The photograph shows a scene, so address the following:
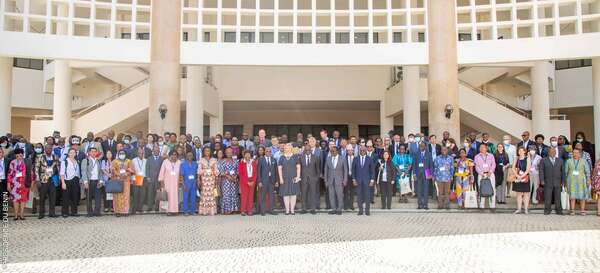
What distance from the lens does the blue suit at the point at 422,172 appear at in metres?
11.1

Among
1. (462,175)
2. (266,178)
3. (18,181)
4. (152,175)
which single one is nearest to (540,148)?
(462,175)

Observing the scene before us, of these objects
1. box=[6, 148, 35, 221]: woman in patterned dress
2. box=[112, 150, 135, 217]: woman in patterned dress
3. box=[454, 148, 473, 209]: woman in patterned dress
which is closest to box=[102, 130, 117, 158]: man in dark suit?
box=[112, 150, 135, 217]: woman in patterned dress

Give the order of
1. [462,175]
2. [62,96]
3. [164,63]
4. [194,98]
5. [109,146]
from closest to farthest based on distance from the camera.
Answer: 1. [462,175]
2. [109,146]
3. [164,63]
4. [62,96]
5. [194,98]

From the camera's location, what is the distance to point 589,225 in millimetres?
9062

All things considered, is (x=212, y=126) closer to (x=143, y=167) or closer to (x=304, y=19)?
(x=304, y=19)

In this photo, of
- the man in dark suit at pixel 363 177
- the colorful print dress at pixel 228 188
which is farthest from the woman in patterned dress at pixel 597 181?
the colorful print dress at pixel 228 188

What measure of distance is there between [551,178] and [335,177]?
14.5ft

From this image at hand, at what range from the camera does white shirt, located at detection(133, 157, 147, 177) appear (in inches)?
426

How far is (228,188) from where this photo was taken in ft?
35.4

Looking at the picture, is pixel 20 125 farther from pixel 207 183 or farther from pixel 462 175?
pixel 462 175

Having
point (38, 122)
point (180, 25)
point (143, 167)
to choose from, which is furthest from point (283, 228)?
point (38, 122)

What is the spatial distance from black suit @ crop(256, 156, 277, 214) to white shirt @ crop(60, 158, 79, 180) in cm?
365

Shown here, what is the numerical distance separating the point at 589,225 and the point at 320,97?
12495 millimetres

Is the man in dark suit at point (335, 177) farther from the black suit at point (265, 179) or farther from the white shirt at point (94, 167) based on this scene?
the white shirt at point (94, 167)
